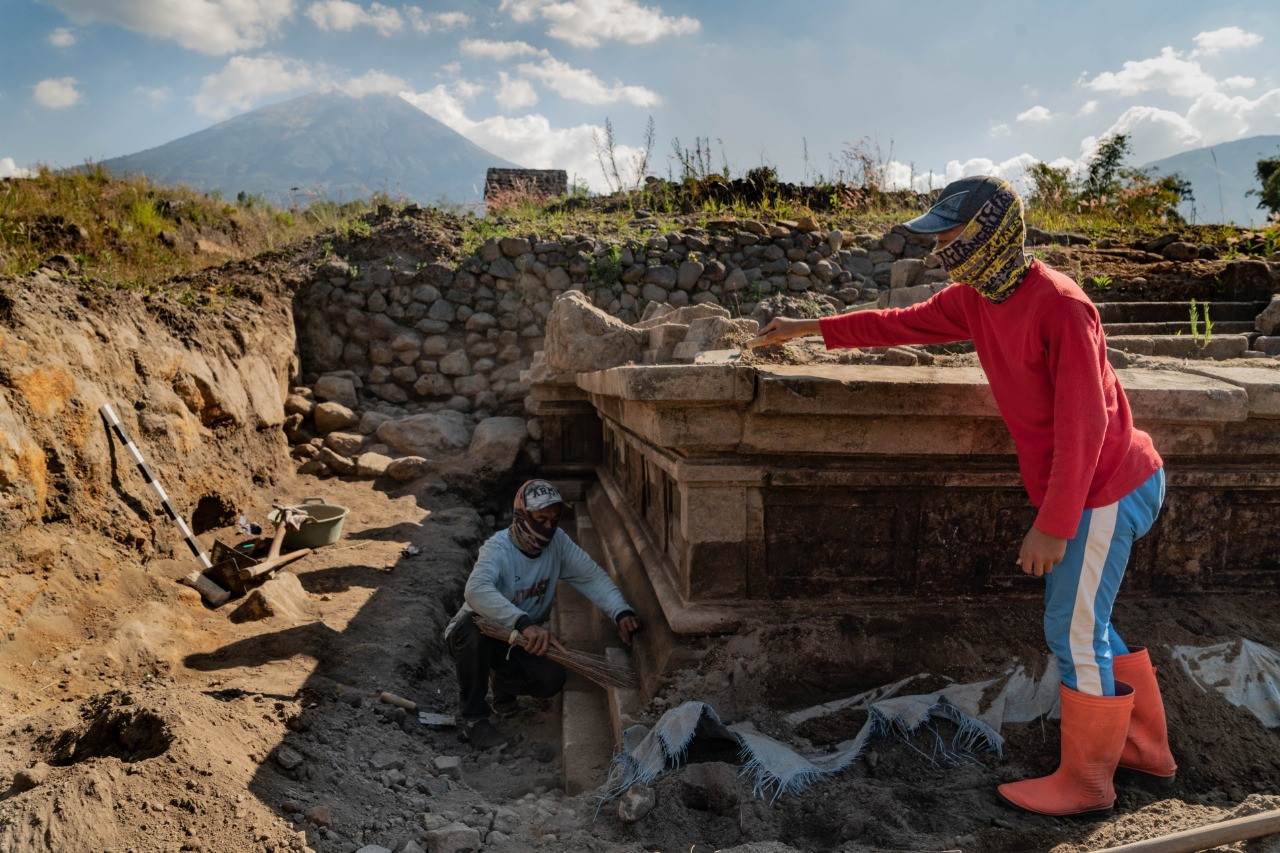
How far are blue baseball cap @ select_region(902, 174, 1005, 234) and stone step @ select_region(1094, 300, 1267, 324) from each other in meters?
4.38

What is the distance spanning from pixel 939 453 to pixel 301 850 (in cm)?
244

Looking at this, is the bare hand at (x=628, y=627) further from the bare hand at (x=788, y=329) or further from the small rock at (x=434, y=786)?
the bare hand at (x=788, y=329)

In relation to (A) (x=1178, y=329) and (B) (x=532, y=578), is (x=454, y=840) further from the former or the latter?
(A) (x=1178, y=329)

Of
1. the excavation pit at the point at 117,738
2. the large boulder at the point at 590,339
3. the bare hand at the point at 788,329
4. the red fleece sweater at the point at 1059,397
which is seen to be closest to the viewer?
the red fleece sweater at the point at 1059,397

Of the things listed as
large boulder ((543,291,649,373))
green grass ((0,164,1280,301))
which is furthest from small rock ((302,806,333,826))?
green grass ((0,164,1280,301))

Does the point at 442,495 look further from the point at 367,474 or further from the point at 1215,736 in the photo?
the point at 1215,736

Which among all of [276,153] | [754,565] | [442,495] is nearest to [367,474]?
[442,495]

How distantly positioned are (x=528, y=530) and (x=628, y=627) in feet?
2.37

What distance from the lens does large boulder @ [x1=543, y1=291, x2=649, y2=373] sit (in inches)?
208

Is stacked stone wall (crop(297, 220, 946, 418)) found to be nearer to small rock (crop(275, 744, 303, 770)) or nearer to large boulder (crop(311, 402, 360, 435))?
large boulder (crop(311, 402, 360, 435))

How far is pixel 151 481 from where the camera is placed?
4.46 m

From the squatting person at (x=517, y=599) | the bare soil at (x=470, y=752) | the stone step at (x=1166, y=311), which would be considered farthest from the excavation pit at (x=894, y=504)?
the stone step at (x=1166, y=311)

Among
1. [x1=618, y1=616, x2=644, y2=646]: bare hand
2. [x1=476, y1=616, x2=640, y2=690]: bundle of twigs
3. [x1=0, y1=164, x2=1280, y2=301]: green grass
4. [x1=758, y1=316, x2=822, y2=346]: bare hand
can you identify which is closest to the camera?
[x1=758, y1=316, x2=822, y2=346]: bare hand

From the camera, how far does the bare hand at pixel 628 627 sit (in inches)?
135
